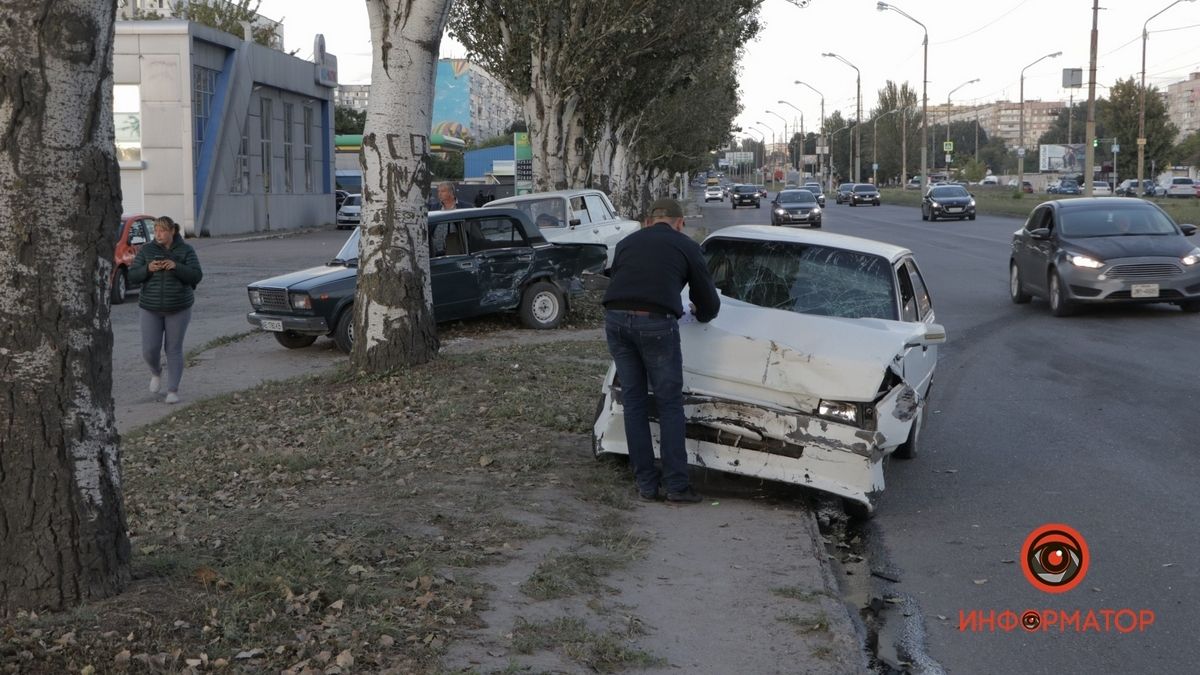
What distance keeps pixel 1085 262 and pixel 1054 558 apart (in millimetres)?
11438

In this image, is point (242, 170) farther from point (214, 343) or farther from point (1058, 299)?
point (1058, 299)

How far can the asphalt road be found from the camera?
547 cm

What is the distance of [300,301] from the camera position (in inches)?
598

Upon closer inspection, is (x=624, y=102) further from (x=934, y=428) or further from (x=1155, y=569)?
(x=1155, y=569)

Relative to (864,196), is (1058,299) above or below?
below

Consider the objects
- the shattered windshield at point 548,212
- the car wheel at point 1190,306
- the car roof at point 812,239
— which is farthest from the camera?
the shattered windshield at point 548,212

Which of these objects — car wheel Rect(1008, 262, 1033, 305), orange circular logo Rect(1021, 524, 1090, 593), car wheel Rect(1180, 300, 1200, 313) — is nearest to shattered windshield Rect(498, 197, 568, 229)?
car wheel Rect(1008, 262, 1033, 305)

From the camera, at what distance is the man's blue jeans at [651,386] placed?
23.7ft

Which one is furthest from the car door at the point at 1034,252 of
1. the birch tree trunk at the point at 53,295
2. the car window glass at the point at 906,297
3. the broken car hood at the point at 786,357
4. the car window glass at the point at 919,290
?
the birch tree trunk at the point at 53,295

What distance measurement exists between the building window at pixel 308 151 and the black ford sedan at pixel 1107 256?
43.4 metres

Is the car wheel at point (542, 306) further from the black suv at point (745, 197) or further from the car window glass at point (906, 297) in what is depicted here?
the black suv at point (745, 197)

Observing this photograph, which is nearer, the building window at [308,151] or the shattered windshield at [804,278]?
the shattered windshield at [804,278]

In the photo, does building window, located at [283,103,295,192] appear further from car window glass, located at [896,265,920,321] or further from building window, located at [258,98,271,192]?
car window glass, located at [896,265,920,321]

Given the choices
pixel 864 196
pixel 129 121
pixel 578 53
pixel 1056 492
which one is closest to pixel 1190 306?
pixel 1056 492
